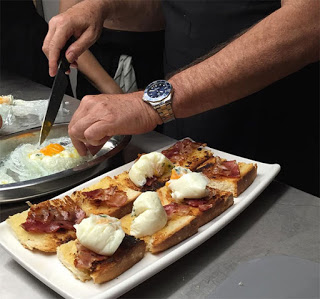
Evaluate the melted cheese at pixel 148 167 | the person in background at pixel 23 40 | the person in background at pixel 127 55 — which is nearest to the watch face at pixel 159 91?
the melted cheese at pixel 148 167

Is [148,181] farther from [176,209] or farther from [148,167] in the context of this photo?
[176,209]

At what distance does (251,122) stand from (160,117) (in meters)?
0.59

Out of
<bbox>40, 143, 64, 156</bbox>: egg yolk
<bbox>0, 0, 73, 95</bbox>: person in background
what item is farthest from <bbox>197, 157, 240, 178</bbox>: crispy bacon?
<bbox>0, 0, 73, 95</bbox>: person in background

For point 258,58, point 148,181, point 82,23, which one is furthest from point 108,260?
A: point 82,23

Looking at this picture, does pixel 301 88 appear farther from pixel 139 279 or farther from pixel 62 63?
pixel 139 279

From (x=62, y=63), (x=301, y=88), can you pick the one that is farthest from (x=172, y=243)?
(x=301, y=88)

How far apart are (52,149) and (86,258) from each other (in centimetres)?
64

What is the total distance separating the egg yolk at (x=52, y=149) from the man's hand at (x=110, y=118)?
13cm

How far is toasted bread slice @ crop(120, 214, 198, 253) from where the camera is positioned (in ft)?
3.51

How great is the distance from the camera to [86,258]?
98 centimetres

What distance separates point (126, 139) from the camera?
1597mm

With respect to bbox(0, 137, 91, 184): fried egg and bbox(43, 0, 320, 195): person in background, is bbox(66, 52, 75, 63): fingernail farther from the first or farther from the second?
bbox(0, 137, 91, 184): fried egg

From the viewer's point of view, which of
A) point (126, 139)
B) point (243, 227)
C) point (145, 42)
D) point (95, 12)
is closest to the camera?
point (243, 227)

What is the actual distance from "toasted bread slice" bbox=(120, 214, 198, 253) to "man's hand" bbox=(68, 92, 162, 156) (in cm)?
31
